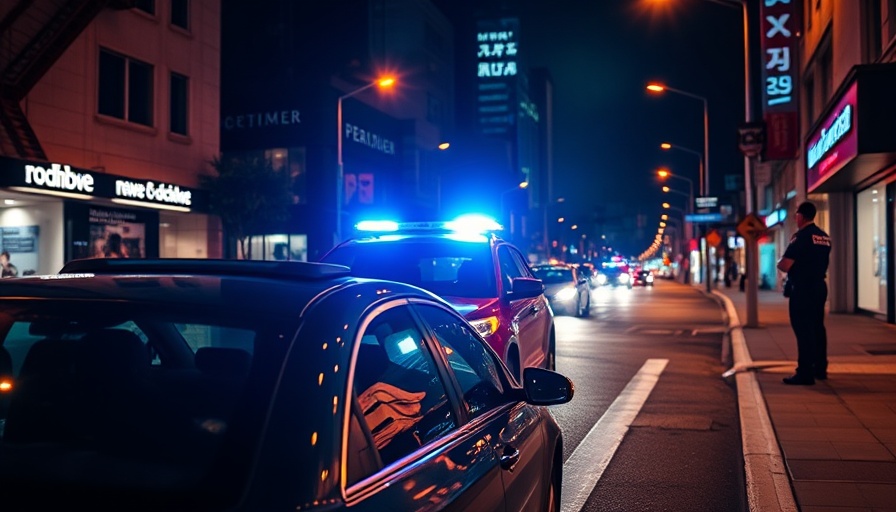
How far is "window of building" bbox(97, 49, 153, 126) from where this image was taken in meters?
25.6

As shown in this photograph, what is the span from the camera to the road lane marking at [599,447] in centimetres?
621

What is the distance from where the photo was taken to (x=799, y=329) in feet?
34.4

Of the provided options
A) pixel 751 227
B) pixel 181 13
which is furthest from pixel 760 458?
pixel 181 13

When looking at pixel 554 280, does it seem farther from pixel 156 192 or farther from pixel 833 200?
pixel 156 192

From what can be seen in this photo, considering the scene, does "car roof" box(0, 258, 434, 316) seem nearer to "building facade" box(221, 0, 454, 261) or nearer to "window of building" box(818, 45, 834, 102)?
"window of building" box(818, 45, 834, 102)

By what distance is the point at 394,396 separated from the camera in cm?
297

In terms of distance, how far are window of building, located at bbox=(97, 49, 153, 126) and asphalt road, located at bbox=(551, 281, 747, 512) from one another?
1497cm

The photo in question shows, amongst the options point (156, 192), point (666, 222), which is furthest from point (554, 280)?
point (666, 222)

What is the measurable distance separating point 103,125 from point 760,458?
2221 centimetres

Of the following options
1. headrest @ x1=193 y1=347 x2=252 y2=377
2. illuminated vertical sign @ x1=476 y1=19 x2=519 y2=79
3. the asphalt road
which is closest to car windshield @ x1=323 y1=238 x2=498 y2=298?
the asphalt road

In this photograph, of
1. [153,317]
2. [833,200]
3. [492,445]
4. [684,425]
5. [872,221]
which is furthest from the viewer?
[833,200]

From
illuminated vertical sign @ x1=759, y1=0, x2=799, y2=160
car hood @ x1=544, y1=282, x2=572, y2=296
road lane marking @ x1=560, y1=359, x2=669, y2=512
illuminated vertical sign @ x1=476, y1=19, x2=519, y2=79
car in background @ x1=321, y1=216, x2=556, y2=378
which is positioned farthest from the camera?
illuminated vertical sign @ x1=476, y1=19, x2=519, y2=79

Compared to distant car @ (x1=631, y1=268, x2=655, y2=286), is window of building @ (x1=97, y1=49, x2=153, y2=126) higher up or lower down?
higher up

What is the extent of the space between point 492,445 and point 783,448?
15.0ft
